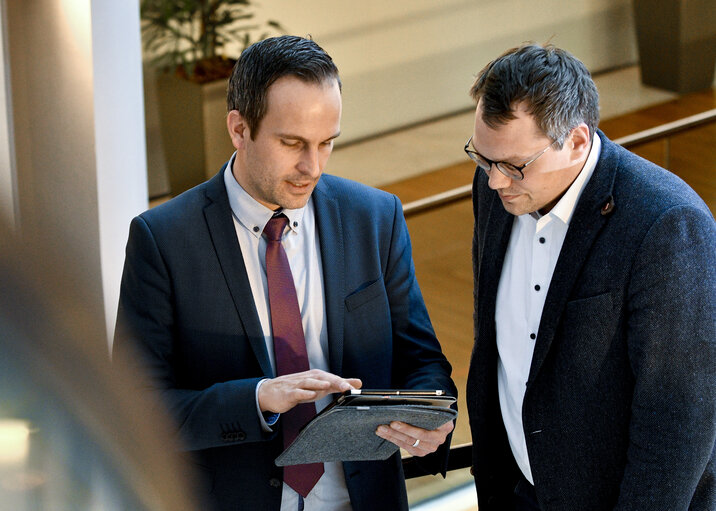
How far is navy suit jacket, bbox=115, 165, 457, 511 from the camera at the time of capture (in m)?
1.94

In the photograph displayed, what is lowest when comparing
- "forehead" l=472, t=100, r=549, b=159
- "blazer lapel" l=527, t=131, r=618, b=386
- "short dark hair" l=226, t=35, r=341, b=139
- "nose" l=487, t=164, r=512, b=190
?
"blazer lapel" l=527, t=131, r=618, b=386

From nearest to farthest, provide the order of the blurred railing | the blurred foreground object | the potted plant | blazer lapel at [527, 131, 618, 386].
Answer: the blurred foreground object, blazer lapel at [527, 131, 618, 386], the potted plant, the blurred railing

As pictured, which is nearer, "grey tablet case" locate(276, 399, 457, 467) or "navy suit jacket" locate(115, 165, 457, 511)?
"grey tablet case" locate(276, 399, 457, 467)

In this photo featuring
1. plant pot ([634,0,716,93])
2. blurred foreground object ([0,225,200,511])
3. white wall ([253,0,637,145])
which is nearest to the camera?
blurred foreground object ([0,225,200,511])

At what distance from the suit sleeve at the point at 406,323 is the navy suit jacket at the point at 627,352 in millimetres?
132

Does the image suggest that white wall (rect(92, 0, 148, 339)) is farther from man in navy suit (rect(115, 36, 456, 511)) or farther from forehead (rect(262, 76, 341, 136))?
forehead (rect(262, 76, 341, 136))

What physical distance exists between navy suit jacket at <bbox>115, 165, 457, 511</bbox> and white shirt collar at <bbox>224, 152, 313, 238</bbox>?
0.08ft

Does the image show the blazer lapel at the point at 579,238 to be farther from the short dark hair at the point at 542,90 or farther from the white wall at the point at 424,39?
the white wall at the point at 424,39

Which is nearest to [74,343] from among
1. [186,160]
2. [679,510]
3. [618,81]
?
[679,510]

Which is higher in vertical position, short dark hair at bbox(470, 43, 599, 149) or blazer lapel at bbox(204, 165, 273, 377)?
short dark hair at bbox(470, 43, 599, 149)

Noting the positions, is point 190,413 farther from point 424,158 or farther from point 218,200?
point 424,158

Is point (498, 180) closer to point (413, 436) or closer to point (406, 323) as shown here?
point (406, 323)

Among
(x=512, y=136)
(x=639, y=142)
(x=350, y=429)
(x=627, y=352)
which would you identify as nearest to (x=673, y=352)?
(x=627, y=352)

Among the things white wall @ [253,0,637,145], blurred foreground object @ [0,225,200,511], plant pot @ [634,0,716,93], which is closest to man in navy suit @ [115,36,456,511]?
blurred foreground object @ [0,225,200,511]
